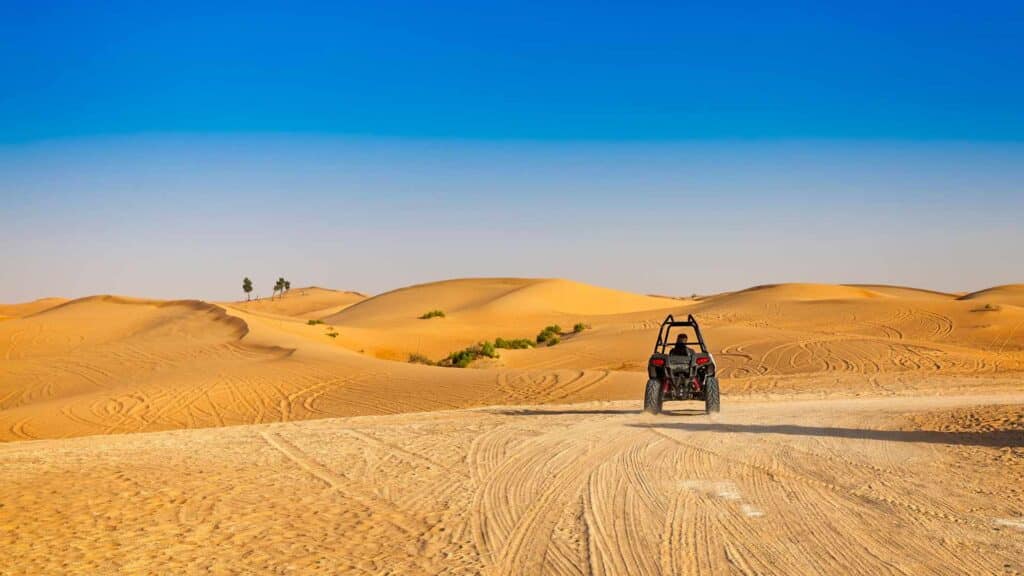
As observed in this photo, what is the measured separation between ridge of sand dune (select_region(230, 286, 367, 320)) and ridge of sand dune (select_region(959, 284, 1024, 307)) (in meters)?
65.8

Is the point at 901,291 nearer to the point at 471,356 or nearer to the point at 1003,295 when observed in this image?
the point at 1003,295

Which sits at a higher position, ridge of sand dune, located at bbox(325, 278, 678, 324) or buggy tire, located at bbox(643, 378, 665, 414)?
ridge of sand dune, located at bbox(325, 278, 678, 324)

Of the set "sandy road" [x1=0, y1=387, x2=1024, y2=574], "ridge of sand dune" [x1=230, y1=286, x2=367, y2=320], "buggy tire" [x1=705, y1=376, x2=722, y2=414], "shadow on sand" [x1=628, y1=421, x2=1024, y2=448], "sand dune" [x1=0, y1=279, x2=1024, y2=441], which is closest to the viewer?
"sandy road" [x1=0, y1=387, x2=1024, y2=574]

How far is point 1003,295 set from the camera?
77.5 m

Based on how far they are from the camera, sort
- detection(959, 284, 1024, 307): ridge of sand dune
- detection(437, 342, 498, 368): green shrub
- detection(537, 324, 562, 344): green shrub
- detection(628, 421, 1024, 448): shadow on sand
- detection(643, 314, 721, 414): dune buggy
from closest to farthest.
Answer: detection(628, 421, 1024, 448): shadow on sand < detection(643, 314, 721, 414): dune buggy < detection(437, 342, 498, 368): green shrub < detection(537, 324, 562, 344): green shrub < detection(959, 284, 1024, 307): ridge of sand dune

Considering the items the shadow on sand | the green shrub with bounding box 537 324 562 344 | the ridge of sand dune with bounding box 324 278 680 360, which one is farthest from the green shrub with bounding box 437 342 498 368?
the shadow on sand

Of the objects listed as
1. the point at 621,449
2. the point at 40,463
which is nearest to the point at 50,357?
the point at 40,463

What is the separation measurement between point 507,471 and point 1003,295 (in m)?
81.0

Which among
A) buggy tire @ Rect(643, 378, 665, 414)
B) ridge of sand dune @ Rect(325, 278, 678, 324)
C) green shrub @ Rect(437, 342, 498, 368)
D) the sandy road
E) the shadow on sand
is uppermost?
ridge of sand dune @ Rect(325, 278, 678, 324)

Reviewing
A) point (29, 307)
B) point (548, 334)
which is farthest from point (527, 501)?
point (29, 307)

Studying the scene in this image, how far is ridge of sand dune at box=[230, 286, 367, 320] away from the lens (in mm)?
105375

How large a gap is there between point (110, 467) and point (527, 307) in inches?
2366

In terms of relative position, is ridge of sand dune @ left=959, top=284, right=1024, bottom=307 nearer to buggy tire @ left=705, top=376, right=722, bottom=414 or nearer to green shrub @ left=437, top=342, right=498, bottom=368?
green shrub @ left=437, top=342, right=498, bottom=368

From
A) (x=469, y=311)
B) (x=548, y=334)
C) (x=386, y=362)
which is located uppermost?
(x=469, y=311)
